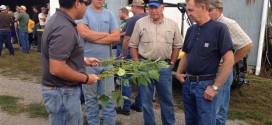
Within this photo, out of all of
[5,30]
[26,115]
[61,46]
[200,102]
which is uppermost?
[61,46]

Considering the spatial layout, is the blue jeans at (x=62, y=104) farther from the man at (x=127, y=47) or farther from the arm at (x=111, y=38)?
the man at (x=127, y=47)

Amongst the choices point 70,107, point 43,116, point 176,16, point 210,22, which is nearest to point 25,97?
point 43,116

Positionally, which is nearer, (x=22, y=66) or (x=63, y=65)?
(x=63, y=65)

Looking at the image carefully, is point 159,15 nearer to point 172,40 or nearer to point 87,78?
point 172,40

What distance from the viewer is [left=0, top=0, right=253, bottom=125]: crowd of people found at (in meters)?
2.61

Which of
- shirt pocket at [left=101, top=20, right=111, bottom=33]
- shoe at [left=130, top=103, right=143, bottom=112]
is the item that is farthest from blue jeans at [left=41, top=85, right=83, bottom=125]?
shoe at [left=130, top=103, right=143, bottom=112]

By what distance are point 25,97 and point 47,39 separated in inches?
166

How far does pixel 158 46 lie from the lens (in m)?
4.13

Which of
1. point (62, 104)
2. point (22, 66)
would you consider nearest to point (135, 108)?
point (62, 104)

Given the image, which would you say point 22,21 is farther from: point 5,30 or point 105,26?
point 105,26

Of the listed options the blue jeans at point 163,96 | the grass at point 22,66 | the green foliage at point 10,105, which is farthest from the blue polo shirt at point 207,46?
the grass at point 22,66

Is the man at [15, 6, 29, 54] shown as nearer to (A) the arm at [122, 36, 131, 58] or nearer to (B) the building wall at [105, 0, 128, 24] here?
(B) the building wall at [105, 0, 128, 24]

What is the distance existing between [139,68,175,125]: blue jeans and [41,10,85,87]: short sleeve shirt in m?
1.64

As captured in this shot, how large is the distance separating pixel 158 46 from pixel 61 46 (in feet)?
Answer: 6.23
